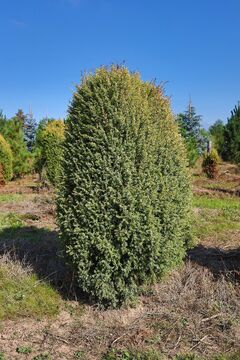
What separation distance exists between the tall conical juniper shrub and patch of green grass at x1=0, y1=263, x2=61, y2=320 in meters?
0.39

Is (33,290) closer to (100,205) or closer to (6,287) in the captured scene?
(6,287)

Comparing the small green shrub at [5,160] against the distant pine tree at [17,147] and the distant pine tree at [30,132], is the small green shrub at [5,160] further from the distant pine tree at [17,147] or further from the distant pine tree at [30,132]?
the distant pine tree at [30,132]

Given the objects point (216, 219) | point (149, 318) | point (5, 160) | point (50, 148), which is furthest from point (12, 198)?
point (149, 318)

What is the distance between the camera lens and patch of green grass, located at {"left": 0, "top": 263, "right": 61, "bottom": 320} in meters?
3.73

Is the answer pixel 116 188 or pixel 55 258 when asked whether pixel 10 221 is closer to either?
pixel 55 258

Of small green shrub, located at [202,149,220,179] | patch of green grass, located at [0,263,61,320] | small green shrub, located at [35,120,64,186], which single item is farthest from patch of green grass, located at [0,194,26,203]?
small green shrub, located at [202,149,220,179]

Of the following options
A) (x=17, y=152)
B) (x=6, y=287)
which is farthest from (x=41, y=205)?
(x=17, y=152)

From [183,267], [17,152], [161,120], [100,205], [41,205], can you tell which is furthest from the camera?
[17,152]

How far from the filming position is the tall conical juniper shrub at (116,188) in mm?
3664

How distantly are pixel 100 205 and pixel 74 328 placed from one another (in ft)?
Result: 3.71

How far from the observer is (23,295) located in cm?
391

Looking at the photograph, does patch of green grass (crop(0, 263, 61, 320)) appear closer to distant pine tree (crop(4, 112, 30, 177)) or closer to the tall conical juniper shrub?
the tall conical juniper shrub

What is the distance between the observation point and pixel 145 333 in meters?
3.42

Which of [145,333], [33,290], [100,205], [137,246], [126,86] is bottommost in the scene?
[145,333]
